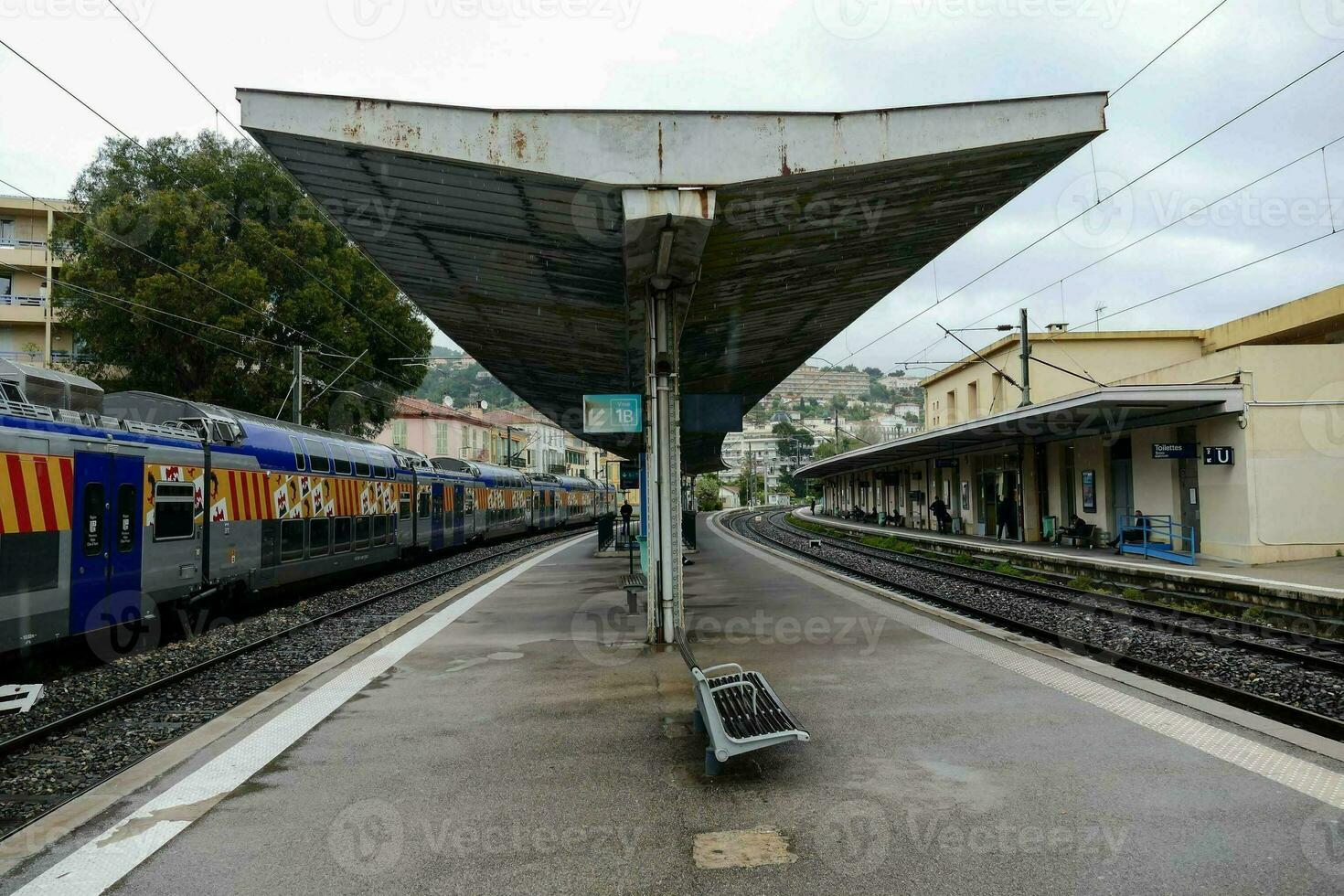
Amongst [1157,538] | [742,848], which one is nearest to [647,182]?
[742,848]

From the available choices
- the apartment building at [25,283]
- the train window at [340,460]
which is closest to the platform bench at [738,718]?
the train window at [340,460]

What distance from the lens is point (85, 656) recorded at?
991 cm

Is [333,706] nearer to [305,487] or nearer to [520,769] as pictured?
[520,769]

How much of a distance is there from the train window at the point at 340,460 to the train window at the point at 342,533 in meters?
0.89

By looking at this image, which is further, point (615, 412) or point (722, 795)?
point (615, 412)

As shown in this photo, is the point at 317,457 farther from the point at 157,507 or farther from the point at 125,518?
the point at 125,518

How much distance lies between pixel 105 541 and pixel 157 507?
1.12 meters

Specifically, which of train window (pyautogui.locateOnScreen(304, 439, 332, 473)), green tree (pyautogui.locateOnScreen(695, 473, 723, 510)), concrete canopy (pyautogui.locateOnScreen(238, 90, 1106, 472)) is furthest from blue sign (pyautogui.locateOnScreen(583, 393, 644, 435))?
green tree (pyautogui.locateOnScreen(695, 473, 723, 510))

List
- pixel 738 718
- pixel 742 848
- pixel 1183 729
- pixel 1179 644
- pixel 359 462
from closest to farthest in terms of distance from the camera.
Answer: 1. pixel 742 848
2. pixel 738 718
3. pixel 1183 729
4. pixel 1179 644
5. pixel 359 462

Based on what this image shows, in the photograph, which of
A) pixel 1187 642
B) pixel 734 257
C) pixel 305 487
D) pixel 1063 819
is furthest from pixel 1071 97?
pixel 305 487

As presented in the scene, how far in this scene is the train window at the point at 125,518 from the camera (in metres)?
9.59

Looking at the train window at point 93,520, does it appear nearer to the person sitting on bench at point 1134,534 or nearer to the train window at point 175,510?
the train window at point 175,510

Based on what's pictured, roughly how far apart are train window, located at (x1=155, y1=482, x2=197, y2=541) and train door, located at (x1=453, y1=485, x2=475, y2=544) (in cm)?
1514

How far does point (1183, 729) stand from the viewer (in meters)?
5.73
